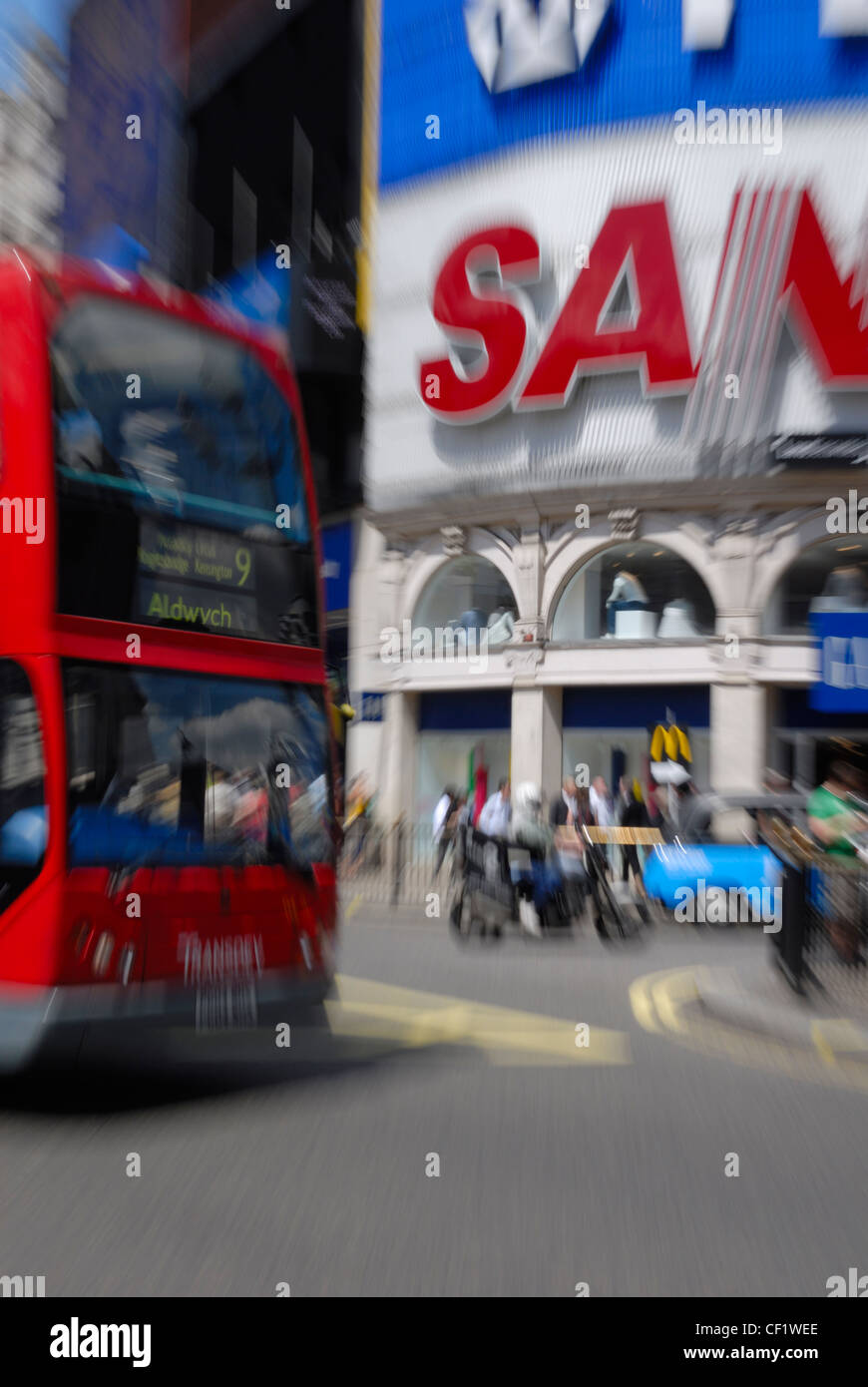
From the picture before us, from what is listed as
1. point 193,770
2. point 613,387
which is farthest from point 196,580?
point 613,387

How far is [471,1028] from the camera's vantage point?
8797 mm

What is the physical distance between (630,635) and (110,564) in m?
17.3

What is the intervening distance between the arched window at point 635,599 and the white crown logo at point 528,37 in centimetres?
811

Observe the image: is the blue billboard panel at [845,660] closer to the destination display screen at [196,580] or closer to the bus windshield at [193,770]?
the bus windshield at [193,770]

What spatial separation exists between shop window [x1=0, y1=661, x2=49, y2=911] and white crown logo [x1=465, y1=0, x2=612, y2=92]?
20428 mm

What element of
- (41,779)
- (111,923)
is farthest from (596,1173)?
(41,779)

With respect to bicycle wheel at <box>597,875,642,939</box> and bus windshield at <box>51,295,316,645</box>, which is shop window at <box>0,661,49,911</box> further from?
bicycle wheel at <box>597,875,642,939</box>

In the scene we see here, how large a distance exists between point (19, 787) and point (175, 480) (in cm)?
170

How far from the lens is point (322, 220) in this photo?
29703 mm

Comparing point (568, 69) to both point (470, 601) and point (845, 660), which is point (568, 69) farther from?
point (845, 660)

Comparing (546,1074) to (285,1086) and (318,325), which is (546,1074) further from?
(318,325)

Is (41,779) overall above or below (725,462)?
below

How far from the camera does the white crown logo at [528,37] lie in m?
23.8

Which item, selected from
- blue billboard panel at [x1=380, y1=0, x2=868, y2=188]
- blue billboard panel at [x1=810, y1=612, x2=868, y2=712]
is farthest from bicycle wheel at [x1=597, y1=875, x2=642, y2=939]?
blue billboard panel at [x1=380, y1=0, x2=868, y2=188]
